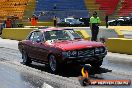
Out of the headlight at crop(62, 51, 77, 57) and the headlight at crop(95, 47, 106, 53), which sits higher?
the headlight at crop(95, 47, 106, 53)

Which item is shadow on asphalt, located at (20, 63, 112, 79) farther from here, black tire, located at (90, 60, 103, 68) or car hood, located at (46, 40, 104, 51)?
car hood, located at (46, 40, 104, 51)

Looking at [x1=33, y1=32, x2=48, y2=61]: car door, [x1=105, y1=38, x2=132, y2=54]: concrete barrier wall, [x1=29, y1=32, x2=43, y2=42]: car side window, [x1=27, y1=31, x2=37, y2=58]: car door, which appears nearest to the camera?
[x1=33, y1=32, x2=48, y2=61]: car door

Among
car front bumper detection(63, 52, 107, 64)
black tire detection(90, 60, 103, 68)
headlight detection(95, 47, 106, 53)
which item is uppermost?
headlight detection(95, 47, 106, 53)

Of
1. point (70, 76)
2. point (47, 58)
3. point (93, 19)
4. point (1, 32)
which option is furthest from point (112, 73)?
point (1, 32)

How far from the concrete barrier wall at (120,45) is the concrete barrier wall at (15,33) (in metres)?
11.6

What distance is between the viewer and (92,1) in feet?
192

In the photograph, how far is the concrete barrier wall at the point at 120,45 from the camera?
58.0 ft

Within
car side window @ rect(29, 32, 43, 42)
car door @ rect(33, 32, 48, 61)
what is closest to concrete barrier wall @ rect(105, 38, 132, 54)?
car side window @ rect(29, 32, 43, 42)

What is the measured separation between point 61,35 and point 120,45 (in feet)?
18.9

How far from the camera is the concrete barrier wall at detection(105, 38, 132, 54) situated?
58.0 feet

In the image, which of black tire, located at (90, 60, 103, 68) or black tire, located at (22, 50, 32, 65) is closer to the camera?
black tire, located at (90, 60, 103, 68)

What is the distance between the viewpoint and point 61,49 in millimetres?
11750

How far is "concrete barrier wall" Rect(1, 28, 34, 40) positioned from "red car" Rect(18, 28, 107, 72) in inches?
632

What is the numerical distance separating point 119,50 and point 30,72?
22.8 ft
